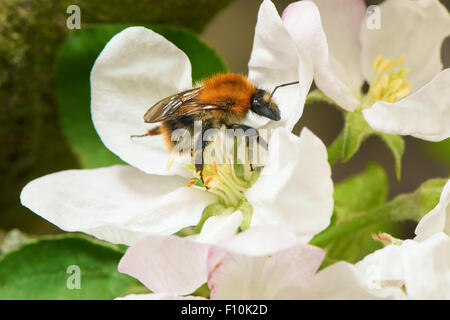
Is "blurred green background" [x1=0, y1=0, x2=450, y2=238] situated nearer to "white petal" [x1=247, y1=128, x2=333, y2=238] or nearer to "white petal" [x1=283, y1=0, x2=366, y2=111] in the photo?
"white petal" [x1=283, y1=0, x2=366, y2=111]

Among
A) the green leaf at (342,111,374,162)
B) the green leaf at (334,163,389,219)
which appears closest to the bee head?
the green leaf at (342,111,374,162)

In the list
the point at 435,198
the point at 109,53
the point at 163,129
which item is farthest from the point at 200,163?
the point at 435,198

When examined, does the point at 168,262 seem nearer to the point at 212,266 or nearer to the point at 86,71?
the point at 212,266

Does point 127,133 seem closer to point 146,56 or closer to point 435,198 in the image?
point 146,56

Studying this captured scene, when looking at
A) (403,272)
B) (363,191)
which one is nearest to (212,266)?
(403,272)

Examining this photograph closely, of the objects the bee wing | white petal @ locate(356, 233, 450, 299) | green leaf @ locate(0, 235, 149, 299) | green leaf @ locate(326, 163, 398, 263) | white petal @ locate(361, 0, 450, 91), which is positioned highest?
white petal @ locate(361, 0, 450, 91)

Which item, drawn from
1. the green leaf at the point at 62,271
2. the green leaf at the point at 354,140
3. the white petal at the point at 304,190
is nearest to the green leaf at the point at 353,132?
the green leaf at the point at 354,140
